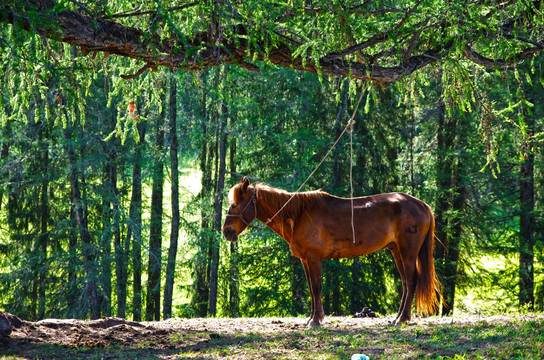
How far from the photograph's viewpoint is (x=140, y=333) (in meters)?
7.34

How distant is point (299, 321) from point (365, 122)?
38.8 ft

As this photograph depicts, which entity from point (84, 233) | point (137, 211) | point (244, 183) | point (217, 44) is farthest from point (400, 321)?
point (137, 211)

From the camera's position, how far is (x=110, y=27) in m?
5.97

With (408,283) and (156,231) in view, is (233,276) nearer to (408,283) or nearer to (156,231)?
(156,231)

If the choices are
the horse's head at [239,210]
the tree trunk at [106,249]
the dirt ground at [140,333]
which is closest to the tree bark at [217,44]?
the horse's head at [239,210]

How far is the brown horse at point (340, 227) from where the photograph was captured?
28.3 feet

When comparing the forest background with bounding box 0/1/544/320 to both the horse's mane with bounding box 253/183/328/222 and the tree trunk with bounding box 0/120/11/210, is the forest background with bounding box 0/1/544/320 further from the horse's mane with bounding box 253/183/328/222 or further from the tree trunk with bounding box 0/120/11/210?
the horse's mane with bounding box 253/183/328/222

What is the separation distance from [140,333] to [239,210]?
2.29m

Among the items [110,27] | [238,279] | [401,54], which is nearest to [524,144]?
[401,54]

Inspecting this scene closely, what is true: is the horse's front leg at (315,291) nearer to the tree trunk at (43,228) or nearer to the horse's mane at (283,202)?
the horse's mane at (283,202)

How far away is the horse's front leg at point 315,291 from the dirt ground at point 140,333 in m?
0.18

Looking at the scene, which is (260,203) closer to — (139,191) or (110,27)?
(110,27)

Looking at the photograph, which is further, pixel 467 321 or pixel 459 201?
pixel 459 201

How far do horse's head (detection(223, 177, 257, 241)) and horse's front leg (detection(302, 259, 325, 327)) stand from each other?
44.7 inches
